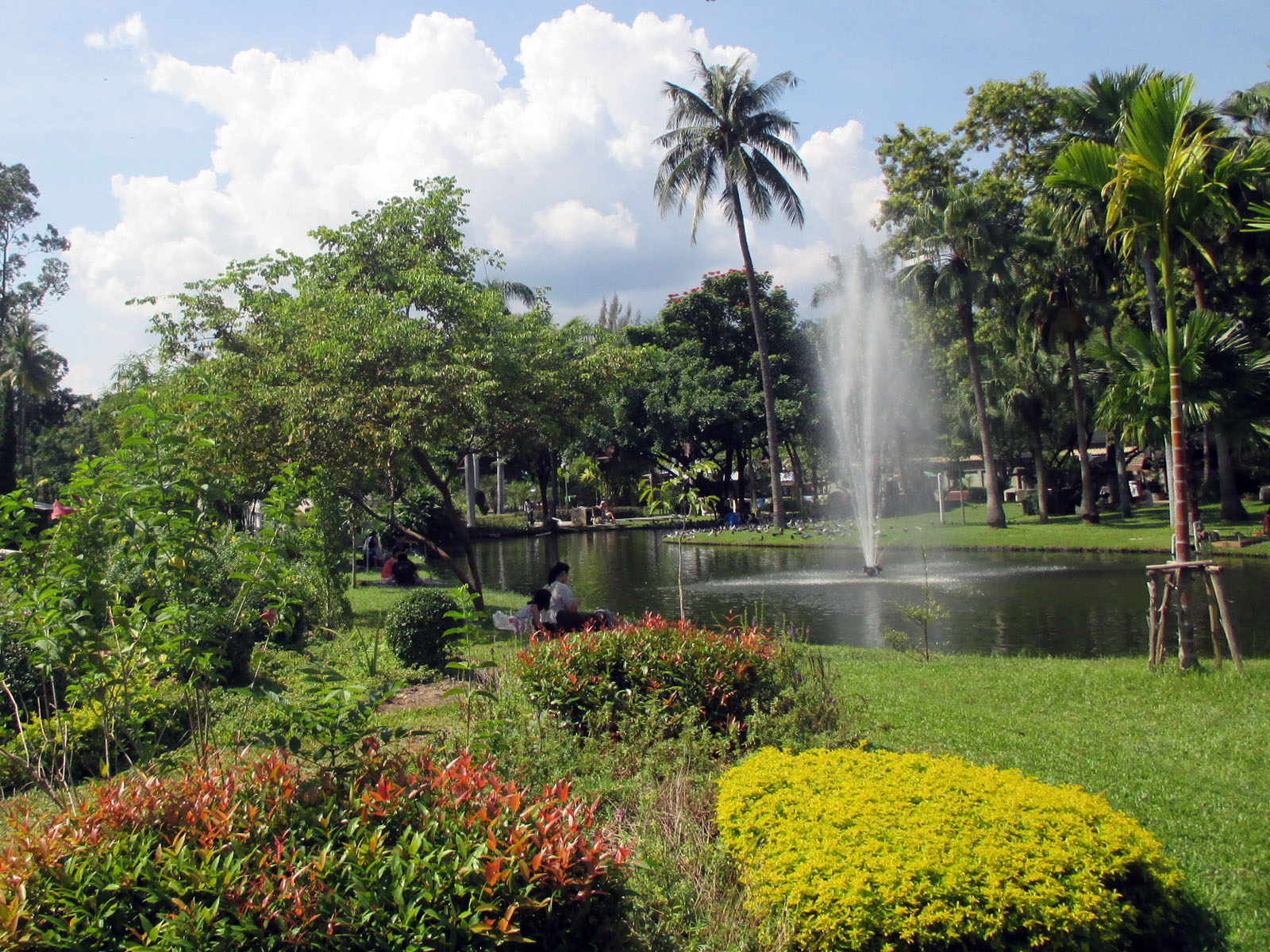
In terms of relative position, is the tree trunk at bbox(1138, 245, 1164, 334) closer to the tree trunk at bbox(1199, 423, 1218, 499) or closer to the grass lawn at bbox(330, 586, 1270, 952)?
the grass lawn at bbox(330, 586, 1270, 952)

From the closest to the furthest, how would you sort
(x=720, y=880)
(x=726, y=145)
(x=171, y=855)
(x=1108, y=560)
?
1. (x=171, y=855)
2. (x=720, y=880)
3. (x=1108, y=560)
4. (x=726, y=145)

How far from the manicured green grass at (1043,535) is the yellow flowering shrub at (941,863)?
71.2 feet

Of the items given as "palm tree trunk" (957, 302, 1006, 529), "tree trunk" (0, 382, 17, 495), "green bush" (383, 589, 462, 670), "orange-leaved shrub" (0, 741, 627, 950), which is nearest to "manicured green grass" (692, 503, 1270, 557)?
"palm tree trunk" (957, 302, 1006, 529)

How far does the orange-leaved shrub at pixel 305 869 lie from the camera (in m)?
2.71

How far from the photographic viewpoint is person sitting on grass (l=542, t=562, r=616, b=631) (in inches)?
367

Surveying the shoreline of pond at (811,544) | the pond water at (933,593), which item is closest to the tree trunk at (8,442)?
the shoreline of pond at (811,544)

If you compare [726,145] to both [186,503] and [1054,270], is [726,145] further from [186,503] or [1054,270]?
[186,503]

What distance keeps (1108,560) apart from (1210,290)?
1187 cm

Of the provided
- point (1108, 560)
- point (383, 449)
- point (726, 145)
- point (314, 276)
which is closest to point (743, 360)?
point (726, 145)

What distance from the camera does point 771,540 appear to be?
31234 mm

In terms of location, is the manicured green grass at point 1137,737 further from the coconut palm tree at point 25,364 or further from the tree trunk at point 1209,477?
the coconut palm tree at point 25,364

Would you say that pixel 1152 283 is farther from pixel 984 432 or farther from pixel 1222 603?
pixel 1222 603

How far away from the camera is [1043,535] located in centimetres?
2880

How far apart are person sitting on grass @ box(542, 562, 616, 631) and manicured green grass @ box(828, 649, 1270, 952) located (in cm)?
261
